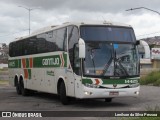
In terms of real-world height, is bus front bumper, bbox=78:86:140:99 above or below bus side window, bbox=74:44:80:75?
below

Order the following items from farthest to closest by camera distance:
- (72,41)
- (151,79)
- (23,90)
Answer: (151,79)
(23,90)
(72,41)

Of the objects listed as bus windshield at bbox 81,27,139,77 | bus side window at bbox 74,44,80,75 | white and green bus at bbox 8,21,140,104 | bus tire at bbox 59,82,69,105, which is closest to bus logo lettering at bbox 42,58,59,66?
white and green bus at bbox 8,21,140,104

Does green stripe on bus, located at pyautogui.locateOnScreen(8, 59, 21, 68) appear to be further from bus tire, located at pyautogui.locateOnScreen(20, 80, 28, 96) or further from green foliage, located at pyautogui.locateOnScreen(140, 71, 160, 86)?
green foliage, located at pyautogui.locateOnScreen(140, 71, 160, 86)

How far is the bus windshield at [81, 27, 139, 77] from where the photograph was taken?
52.8 ft

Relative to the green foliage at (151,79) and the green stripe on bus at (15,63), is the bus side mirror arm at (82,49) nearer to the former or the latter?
the green stripe on bus at (15,63)

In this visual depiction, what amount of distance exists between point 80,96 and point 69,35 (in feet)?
8.96

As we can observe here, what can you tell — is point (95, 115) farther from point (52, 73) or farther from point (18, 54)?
point (18, 54)

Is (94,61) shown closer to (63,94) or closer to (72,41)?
(72,41)

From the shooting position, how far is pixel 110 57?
53.5ft

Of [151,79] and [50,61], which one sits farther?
[151,79]

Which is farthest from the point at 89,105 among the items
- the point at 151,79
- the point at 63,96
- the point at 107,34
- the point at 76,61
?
the point at 151,79

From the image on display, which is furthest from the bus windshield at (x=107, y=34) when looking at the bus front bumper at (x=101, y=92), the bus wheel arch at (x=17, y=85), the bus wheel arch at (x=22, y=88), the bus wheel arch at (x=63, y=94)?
the bus wheel arch at (x=17, y=85)

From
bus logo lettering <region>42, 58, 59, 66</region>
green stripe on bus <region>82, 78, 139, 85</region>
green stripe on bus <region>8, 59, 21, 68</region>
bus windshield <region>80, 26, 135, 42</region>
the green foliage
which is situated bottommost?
the green foliage

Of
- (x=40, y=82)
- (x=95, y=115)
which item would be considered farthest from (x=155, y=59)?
(x=95, y=115)
